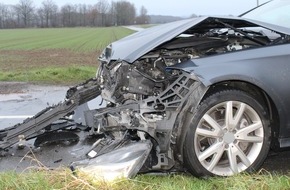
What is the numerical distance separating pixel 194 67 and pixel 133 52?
70 cm

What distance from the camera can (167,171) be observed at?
3.66 m

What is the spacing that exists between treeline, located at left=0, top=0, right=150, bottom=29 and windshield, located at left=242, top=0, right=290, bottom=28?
128m

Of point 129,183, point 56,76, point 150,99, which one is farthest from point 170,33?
point 56,76

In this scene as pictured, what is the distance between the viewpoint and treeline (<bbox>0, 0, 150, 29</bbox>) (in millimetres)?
131750

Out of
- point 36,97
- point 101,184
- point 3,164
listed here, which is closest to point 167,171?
point 101,184

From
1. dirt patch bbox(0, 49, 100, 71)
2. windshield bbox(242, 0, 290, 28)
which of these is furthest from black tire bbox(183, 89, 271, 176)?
dirt patch bbox(0, 49, 100, 71)

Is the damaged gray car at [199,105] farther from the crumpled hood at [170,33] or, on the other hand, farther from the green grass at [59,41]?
the green grass at [59,41]

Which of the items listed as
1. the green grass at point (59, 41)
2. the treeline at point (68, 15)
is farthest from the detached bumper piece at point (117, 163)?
the treeline at point (68, 15)

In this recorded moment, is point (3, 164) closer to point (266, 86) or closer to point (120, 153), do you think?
point (120, 153)

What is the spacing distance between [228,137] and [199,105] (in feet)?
1.33

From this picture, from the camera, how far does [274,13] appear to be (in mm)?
5047

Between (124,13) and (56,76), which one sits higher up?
(124,13)

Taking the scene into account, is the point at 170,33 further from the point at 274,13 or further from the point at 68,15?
the point at 68,15

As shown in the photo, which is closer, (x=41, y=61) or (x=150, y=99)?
(x=150, y=99)
